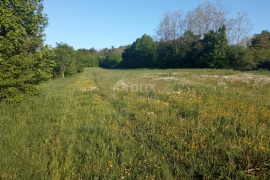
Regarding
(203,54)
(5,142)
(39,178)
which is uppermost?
(203,54)

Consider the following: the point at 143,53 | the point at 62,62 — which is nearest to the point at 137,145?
the point at 62,62

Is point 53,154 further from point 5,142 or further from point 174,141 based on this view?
point 174,141

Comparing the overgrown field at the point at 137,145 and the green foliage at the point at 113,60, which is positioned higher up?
the green foliage at the point at 113,60

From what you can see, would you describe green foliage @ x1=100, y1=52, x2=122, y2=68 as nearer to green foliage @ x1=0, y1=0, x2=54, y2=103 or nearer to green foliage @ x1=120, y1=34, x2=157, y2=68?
green foliage @ x1=120, y1=34, x2=157, y2=68

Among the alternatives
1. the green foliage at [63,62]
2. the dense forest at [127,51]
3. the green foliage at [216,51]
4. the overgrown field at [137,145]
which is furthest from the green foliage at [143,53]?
the overgrown field at [137,145]

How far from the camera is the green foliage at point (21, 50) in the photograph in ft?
21.2

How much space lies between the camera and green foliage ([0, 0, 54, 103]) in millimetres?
6465

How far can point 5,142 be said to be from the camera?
12.6ft

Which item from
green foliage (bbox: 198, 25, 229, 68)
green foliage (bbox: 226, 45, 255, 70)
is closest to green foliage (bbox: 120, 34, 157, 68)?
green foliage (bbox: 198, 25, 229, 68)

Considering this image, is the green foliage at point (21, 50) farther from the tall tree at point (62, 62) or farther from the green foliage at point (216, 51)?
the green foliage at point (216, 51)

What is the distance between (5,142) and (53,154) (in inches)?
61.5

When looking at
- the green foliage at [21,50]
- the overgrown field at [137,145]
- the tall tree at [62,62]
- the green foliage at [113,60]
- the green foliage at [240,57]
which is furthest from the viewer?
the green foliage at [113,60]

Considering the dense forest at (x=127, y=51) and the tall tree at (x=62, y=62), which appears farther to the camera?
the tall tree at (x=62, y=62)

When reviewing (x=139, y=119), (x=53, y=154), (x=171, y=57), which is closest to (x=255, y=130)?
(x=139, y=119)
